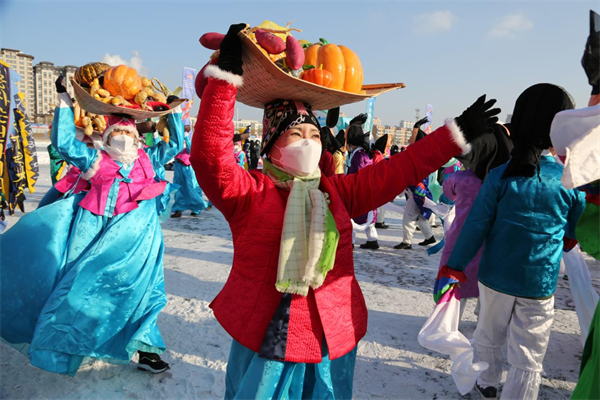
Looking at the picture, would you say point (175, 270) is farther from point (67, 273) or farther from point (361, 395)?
point (361, 395)

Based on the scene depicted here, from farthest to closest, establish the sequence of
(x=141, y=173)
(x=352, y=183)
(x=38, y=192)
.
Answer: (x=38, y=192), (x=141, y=173), (x=352, y=183)

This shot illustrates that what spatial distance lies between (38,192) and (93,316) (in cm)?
1111

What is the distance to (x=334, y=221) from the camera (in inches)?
67.0

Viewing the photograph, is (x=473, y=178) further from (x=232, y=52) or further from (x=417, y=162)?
(x=232, y=52)

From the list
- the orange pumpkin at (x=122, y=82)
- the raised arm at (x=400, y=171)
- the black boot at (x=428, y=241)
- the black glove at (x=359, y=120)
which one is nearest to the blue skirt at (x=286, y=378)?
the raised arm at (x=400, y=171)

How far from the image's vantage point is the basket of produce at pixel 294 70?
1521 mm

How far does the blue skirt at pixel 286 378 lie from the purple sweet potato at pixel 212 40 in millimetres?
1253

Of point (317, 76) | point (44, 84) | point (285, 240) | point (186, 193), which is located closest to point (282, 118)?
point (317, 76)

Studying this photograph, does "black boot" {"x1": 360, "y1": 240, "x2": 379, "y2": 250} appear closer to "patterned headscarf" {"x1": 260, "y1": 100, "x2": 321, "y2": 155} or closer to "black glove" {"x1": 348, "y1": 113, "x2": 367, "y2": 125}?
"black glove" {"x1": 348, "y1": 113, "x2": 367, "y2": 125}

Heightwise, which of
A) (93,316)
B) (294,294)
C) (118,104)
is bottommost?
(93,316)

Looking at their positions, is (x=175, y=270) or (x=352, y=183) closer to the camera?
(x=352, y=183)

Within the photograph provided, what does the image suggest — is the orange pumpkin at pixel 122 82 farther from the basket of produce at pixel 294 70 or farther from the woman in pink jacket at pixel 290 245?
the woman in pink jacket at pixel 290 245

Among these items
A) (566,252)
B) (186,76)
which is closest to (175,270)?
(566,252)

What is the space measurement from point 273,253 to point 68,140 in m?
2.28
